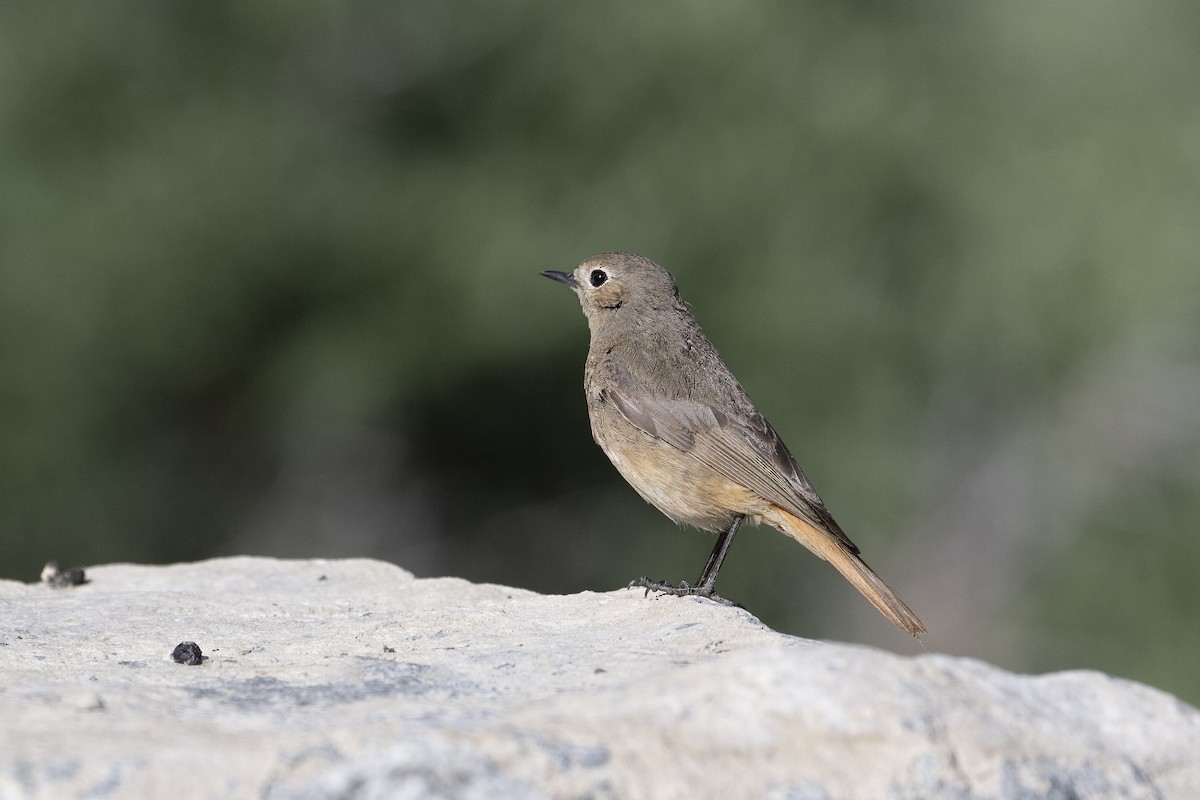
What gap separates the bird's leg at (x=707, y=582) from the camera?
4822 millimetres

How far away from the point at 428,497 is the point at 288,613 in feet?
23.5

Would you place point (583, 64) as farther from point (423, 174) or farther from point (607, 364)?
point (607, 364)

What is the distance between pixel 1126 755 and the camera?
278 cm

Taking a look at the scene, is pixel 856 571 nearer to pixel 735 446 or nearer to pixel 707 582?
pixel 707 582

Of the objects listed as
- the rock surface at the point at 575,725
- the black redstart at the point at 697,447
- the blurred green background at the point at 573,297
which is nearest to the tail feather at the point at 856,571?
the black redstart at the point at 697,447

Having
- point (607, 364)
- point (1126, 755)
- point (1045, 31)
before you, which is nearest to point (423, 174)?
point (607, 364)

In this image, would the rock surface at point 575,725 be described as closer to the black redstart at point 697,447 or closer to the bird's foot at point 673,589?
the bird's foot at point 673,589

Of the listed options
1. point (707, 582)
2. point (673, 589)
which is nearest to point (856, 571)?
point (707, 582)

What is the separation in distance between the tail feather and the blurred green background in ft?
17.1

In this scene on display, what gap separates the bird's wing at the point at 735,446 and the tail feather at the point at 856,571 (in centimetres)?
4

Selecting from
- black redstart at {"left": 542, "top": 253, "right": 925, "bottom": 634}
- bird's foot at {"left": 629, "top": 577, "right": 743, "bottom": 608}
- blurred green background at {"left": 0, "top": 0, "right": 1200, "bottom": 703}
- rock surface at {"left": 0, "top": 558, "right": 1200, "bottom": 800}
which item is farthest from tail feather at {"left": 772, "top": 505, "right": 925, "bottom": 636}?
blurred green background at {"left": 0, "top": 0, "right": 1200, "bottom": 703}

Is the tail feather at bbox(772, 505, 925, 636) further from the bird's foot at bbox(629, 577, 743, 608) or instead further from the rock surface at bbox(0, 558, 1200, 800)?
the rock surface at bbox(0, 558, 1200, 800)

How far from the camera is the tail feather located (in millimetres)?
4961

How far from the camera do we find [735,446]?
18.3ft
